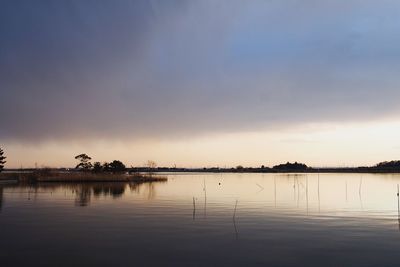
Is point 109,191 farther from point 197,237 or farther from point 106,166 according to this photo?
point 106,166

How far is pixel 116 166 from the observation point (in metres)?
115

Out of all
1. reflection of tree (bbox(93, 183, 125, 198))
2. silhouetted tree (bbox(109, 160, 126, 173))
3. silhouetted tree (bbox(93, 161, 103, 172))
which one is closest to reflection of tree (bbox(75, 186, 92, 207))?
reflection of tree (bbox(93, 183, 125, 198))

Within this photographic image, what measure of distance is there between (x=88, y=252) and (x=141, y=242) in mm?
3311

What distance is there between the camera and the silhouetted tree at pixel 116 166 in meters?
114

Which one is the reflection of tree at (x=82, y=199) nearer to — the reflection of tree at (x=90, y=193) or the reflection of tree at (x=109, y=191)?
the reflection of tree at (x=90, y=193)

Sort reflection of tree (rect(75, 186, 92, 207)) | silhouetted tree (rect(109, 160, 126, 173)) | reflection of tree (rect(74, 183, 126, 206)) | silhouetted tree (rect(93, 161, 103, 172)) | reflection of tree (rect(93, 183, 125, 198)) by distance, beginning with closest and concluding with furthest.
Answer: reflection of tree (rect(75, 186, 92, 207))
reflection of tree (rect(74, 183, 126, 206))
reflection of tree (rect(93, 183, 125, 198))
silhouetted tree (rect(93, 161, 103, 172))
silhouetted tree (rect(109, 160, 126, 173))

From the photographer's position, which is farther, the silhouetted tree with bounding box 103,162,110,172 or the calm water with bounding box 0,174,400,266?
the silhouetted tree with bounding box 103,162,110,172

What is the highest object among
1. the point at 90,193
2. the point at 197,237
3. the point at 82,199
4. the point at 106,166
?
the point at 106,166

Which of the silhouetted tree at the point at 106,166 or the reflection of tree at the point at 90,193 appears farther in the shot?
the silhouetted tree at the point at 106,166

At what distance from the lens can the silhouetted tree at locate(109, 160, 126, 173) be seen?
373 ft

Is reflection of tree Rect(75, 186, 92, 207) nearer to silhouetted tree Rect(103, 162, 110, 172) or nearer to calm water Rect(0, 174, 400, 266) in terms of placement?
calm water Rect(0, 174, 400, 266)

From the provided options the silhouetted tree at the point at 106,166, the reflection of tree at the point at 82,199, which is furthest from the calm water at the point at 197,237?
the silhouetted tree at the point at 106,166

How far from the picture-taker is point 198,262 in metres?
17.6

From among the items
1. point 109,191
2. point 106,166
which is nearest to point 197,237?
point 109,191
